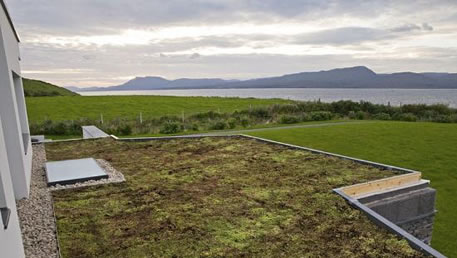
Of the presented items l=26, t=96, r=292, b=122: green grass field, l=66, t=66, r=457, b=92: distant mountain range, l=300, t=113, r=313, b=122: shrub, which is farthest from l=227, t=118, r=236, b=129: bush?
l=66, t=66, r=457, b=92: distant mountain range

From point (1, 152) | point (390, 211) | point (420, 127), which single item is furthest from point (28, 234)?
point (420, 127)

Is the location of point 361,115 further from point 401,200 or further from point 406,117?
point 401,200

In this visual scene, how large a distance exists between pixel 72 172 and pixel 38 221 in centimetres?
240

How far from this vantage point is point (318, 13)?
14.9 meters

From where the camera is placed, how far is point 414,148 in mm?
11703

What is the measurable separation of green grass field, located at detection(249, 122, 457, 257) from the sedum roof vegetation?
6.31 feet

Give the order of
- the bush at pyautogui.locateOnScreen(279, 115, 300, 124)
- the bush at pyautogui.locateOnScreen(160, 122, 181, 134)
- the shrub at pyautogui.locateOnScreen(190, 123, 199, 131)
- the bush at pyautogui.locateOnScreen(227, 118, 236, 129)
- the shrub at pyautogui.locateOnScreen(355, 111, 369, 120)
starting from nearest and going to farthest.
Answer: the bush at pyautogui.locateOnScreen(160, 122, 181, 134)
the shrub at pyautogui.locateOnScreen(190, 123, 199, 131)
the bush at pyautogui.locateOnScreen(227, 118, 236, 129)
the bush at pyautogui.locateOnScreen(279, 115, 300, 124)
the shrub at pyautogui.locateOnScreen(355, 111, 369, 120)

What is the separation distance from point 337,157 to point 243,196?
3.85 m

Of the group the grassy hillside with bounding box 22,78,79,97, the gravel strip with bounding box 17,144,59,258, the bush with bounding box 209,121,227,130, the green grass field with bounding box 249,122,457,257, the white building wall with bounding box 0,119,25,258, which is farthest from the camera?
the grassy hillside with bounding box 22,78,79,97

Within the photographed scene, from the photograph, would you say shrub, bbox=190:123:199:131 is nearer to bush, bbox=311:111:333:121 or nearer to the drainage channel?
bush, bbox=311:111:333:121

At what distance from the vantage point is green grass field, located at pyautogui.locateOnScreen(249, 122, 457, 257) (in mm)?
6730

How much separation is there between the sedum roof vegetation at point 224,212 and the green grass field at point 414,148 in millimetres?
1923

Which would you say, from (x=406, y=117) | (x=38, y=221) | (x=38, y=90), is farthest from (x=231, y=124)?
(x=38, y=90)

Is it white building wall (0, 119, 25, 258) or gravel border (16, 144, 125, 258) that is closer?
white building wall (0, 119, 25, 258)
